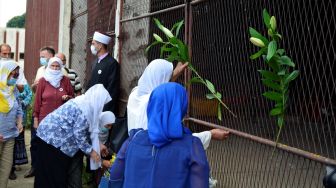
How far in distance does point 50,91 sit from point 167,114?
11.0ft

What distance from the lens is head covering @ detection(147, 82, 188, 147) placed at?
2.49m

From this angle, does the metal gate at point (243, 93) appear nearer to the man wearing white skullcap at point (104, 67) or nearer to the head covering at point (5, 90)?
the man wearing white skullcap at point (104, 67)

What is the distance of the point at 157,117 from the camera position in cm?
252

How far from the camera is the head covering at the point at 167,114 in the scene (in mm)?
2490

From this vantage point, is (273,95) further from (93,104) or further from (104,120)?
(104,120)

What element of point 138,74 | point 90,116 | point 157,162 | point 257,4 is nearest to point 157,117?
point 157,162

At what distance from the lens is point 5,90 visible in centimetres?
494

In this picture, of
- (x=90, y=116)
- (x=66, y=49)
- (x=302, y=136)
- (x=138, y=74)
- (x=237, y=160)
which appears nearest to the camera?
(x=302, y=136)

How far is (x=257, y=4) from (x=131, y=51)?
105 inches

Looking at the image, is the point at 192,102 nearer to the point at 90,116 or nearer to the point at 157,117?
the point at 90,116

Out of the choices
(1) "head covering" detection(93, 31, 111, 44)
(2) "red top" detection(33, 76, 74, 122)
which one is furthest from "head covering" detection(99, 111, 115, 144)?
(1) "head covering" detection(93, 31, 111, 44)

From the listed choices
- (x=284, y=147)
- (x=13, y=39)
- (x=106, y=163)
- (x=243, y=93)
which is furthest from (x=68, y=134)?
(x=13, y=39)

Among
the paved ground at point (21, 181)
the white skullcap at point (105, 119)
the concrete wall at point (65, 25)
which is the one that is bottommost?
the paved ground at point (21, 181)

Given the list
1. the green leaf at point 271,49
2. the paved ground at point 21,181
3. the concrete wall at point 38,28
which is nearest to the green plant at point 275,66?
the green leaf at point 271,49
